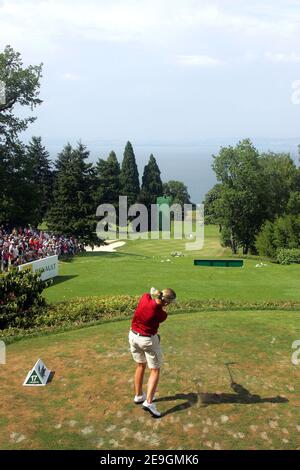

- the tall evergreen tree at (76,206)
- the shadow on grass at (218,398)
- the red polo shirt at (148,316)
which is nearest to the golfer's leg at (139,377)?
the shadow on grass at (218,398)

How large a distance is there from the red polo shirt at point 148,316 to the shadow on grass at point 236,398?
77.2 inches

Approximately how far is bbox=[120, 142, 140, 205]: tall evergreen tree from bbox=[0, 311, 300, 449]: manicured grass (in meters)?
84.6

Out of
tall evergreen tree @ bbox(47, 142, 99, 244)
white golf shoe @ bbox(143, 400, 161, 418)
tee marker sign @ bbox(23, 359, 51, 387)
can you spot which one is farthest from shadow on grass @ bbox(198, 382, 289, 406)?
tall evergreen tree @ bbox(47, 142, 99, 244)

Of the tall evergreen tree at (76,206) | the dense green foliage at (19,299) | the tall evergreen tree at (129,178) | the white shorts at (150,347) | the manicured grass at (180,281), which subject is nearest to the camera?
the white shorts at (150,347)

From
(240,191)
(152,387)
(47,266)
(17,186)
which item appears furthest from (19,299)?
(240,191)

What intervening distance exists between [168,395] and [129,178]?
309ft

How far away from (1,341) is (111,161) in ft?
244

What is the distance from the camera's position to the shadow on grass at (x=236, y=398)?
10.1 m

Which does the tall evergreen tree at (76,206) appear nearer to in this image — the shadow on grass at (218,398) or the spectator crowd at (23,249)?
the spectator crowd at (23,249)

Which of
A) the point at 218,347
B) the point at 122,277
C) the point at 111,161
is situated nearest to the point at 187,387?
the point at 218,347

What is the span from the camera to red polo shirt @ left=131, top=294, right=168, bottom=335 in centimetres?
952

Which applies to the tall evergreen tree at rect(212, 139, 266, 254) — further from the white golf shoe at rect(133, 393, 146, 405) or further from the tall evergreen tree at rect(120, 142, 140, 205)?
the white golf shoe at rect(133, 393, 146, 405)

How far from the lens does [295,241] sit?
50.2 meters

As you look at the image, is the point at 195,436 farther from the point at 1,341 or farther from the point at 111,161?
the point at 111,161
